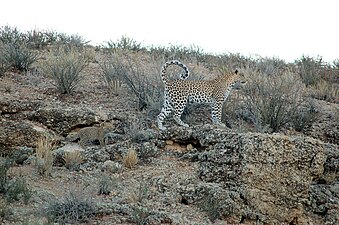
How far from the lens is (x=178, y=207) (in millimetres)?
9414

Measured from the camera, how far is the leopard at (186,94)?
1400 centimetres

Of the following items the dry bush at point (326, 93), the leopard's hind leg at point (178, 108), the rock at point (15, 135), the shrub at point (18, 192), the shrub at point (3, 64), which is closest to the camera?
the shrub at point (18, 192)

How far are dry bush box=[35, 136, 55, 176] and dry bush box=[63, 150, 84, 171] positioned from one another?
0.87ft

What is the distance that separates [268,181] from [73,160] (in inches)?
142

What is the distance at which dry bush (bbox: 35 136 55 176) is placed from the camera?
10.2 metres

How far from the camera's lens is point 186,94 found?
556 inches

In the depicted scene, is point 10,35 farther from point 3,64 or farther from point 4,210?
point 4,210

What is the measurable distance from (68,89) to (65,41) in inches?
320

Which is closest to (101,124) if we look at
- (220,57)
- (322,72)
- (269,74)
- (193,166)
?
(193,166)

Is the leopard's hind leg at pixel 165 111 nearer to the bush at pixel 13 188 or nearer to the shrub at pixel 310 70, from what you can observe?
the bush at pixel 13 188

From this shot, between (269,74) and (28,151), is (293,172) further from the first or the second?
(269,74)

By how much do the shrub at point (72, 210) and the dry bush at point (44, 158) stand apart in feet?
5.36

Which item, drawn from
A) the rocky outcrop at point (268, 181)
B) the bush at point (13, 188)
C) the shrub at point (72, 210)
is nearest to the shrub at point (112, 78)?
the rocky outcrop at point (268, 181)

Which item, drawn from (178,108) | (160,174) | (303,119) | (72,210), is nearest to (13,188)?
(72,210)
